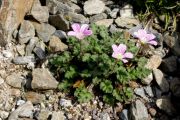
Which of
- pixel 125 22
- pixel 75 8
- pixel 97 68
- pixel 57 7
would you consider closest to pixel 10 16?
pixel 57 7

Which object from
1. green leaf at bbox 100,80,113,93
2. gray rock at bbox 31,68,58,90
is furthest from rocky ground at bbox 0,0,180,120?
green leaf at bbox 100,80,113,93

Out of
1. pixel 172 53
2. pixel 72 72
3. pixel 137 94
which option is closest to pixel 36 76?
pixel 72 72

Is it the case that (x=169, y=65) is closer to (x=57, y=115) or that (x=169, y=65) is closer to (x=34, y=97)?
(x=57, y=115)

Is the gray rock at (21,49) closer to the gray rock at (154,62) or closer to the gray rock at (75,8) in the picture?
the gray rock at (75,8)

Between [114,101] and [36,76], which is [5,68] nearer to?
[36,76]

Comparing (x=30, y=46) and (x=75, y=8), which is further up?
(x=75, y=8)

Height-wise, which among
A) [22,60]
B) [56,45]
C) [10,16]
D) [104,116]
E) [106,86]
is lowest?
[104,116]

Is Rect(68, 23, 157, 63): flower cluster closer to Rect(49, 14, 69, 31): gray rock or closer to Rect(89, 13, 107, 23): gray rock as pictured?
Rect(49, 14, 69, 31): gray rock
